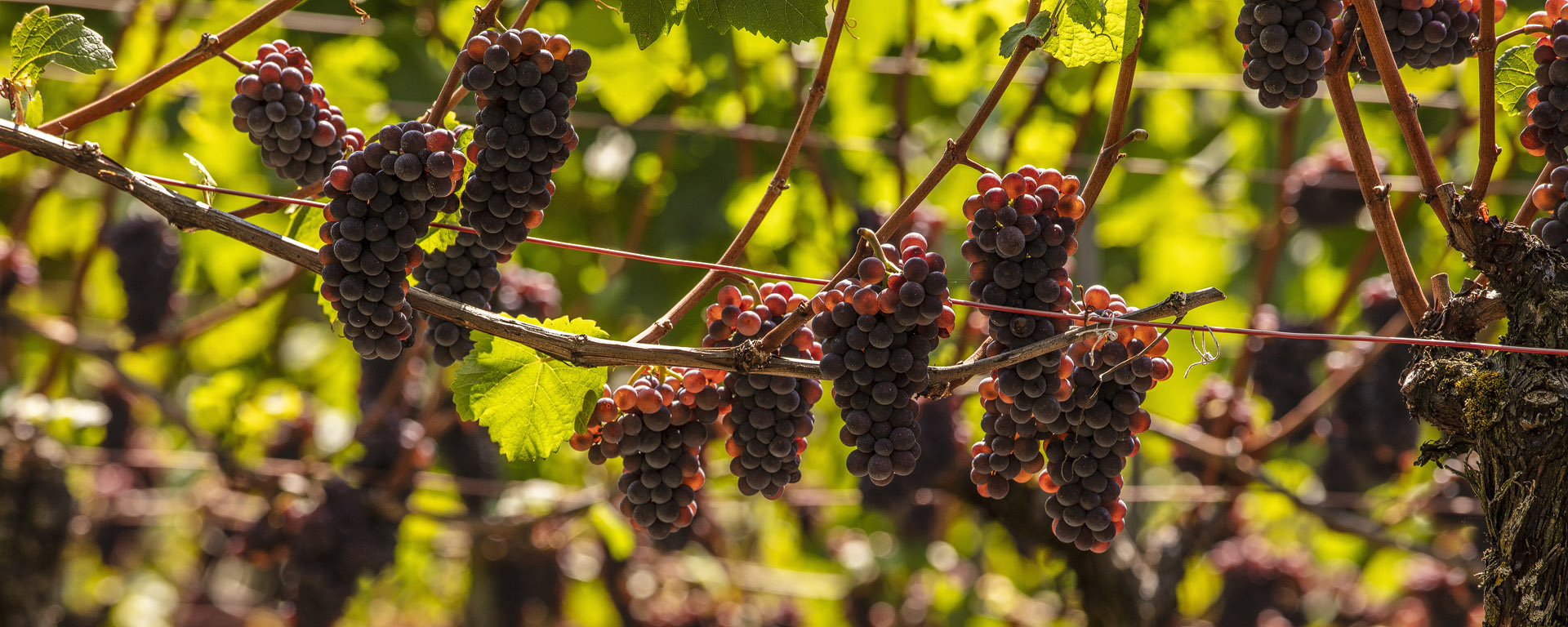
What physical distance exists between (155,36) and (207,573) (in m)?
3.02

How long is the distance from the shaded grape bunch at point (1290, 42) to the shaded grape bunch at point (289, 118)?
1.31 m

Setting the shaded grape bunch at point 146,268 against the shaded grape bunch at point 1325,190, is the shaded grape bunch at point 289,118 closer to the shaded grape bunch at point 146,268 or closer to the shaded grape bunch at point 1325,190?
the shaded grape bunch at point 146,268

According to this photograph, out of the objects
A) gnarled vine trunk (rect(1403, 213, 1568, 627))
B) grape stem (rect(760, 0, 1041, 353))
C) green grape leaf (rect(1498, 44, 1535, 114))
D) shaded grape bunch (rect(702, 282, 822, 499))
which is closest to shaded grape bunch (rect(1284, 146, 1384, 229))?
green grape leaf (rect(1498, 44, 1535, 114))

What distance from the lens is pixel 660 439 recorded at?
1.52m

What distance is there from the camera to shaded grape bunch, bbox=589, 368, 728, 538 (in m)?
1.51

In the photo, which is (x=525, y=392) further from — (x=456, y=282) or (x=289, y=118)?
(x=289, y=118)

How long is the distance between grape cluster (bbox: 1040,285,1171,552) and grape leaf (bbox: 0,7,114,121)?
140 centimetres

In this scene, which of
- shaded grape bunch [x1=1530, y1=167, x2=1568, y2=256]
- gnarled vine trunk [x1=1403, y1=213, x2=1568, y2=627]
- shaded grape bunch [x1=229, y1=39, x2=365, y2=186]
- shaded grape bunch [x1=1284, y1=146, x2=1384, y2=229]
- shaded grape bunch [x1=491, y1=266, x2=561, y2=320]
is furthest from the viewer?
shaded grape bunch [x1=1284, y1=146, x2=1384, y2=229]

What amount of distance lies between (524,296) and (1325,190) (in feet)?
8.31

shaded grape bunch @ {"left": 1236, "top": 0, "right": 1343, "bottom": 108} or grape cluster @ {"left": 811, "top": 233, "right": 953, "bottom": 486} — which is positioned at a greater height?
shaded grape bunch @ {"left": 1236, "top": 0, "right": 1343, "bottom": 108}

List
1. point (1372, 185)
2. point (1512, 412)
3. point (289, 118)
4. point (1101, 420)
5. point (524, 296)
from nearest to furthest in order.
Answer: point (1512, 412) → point (1101, 420) → point (1372, 185) → point (289, 118) → point (524, 296)

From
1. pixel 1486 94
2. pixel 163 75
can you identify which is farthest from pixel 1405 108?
pixel 163 75

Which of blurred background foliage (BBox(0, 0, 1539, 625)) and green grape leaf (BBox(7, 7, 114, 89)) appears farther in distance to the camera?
blurred background foliage (BBox(0, 0, 1539, 625))

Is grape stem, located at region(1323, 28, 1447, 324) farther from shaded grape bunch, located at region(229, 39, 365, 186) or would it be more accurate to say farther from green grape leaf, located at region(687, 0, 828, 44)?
shaded grape bunch, located at region(229, 39, 365, 186)
